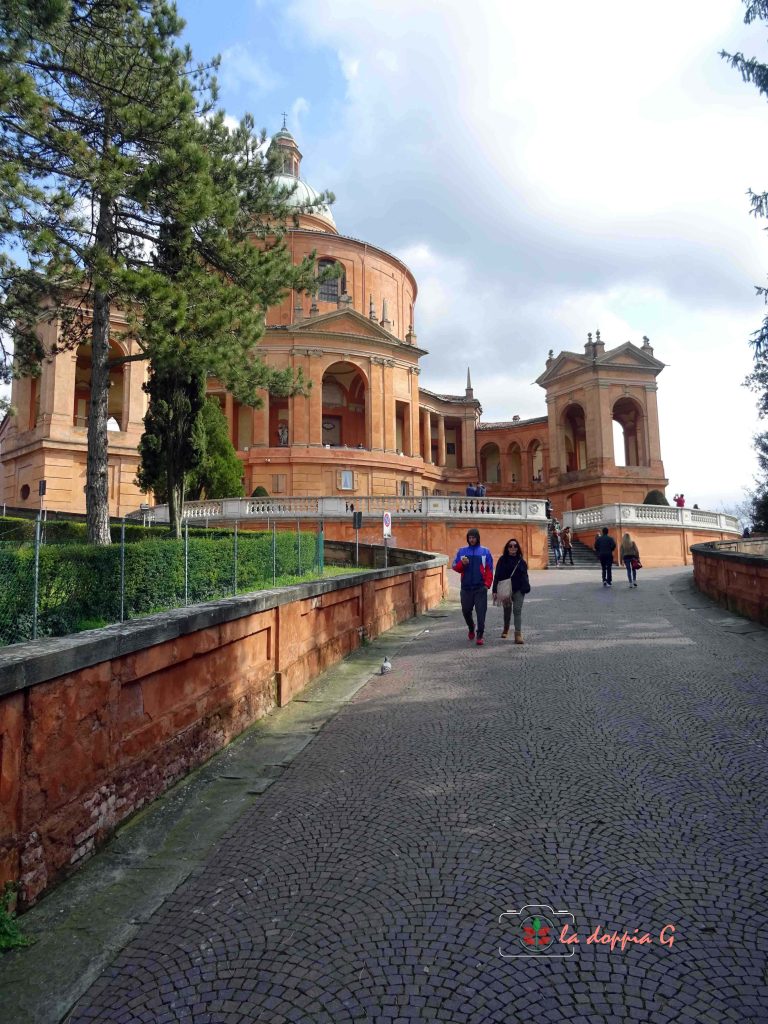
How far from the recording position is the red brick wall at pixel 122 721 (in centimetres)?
311

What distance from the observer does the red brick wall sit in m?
3.11

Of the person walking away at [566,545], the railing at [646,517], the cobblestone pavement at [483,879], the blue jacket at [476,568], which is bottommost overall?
the cobblestone pavement at [483,879]

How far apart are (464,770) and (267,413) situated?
3470 centimetres

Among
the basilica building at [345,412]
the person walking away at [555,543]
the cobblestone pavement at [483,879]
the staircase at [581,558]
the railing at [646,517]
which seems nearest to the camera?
the cobblestone pavement at [483,879]

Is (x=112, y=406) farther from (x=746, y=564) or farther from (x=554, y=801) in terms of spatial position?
(x=554, y=801)

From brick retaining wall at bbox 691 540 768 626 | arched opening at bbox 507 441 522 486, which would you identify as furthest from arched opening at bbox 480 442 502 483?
brick retaining wall at bbox 691 540 768 626

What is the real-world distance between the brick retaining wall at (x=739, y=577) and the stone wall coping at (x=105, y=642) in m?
8.75

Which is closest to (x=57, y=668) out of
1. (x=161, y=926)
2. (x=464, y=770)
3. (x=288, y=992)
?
(x=161, y=926)

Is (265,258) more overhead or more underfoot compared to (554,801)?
more overhead

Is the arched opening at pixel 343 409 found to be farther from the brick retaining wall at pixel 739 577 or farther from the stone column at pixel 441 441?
the brick retaining wall at pixel 739 577

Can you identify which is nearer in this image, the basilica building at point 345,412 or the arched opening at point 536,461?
the basilica building at point 345,412

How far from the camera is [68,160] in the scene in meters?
11.0

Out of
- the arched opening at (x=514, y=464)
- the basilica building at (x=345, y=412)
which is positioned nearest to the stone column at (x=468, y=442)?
the basilica building at (x=345, y=412)

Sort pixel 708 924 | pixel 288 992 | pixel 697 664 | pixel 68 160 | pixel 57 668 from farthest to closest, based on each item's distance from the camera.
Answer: pixel 68 160 < pixel 697 664 < pixel 57 668 < pixel 708 924 < pixel 288 992
